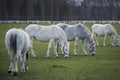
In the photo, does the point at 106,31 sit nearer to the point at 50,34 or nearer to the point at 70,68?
the point at 50,34

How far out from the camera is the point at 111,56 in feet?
84.7

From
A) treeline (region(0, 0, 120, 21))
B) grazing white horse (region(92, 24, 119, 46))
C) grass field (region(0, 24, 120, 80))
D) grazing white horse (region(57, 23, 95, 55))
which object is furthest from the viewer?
treeline (region(0, 0, 120, 21))

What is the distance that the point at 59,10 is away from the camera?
390 ft

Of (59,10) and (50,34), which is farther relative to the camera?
(59,10)

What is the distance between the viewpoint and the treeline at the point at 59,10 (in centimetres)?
11406

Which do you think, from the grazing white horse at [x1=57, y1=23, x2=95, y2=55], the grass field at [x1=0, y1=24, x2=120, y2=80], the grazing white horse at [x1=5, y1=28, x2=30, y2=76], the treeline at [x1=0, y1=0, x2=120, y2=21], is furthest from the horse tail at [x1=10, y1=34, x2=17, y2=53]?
the treeline at [x1=0, y1=0, x2=120, y2=21]

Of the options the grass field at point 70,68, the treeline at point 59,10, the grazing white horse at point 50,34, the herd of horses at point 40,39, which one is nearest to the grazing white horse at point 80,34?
the herd of horses at point 40,39

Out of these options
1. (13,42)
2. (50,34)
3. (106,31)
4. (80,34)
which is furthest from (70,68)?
(106,31)

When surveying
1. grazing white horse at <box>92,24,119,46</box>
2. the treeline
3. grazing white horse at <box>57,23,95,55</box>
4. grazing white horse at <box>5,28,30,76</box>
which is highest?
grazing white horse at <box>5,28,30,76</box>

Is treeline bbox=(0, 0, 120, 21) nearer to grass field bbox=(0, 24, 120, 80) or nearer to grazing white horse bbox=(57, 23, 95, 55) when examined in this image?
grazing white horse bbox=(57, 23, 95, 55)

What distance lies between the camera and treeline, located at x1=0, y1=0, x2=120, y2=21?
4491 inches

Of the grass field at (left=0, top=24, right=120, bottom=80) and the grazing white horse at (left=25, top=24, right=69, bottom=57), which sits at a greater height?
the grazing white horse at (left=25, top=24, right=69, bottom=57)

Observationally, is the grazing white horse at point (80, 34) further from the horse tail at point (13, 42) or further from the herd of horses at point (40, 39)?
the horse tail at point (13, 42)

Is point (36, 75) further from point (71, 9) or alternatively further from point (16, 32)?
point (71, 9)
